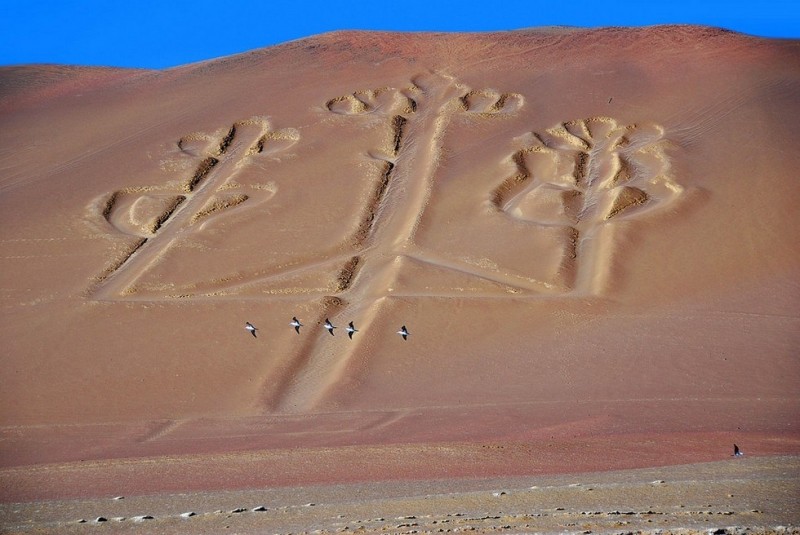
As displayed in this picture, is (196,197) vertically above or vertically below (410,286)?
above

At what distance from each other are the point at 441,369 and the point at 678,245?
8789 mm

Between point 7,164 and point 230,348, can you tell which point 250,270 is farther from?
point 7,164

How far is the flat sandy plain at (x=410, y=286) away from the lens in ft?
41.9

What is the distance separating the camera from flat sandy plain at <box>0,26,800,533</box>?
1276cm

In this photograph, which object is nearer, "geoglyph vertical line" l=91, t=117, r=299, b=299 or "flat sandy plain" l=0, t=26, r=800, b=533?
"flat sandy plain" l=0, t=26, r=800, b=533

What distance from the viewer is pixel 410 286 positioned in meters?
23.5

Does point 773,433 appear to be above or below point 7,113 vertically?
below

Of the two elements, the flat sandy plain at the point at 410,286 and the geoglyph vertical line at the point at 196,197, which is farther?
the geoglyph vertical line at the point at 196,197

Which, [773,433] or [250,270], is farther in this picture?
[250,270]

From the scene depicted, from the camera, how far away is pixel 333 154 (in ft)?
101

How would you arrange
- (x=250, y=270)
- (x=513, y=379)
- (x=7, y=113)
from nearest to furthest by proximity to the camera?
(x=513, y=379), (x=250, y=270), (x=7, y=113)

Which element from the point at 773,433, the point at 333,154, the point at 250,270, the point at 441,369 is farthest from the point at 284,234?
the point at 773,433

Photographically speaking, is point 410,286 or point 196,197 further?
point 196,197

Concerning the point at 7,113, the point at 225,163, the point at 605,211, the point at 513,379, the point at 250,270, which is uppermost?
the point at 7,113
